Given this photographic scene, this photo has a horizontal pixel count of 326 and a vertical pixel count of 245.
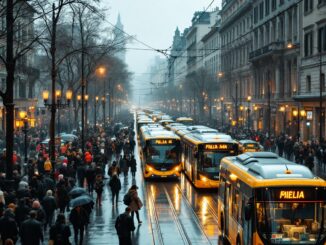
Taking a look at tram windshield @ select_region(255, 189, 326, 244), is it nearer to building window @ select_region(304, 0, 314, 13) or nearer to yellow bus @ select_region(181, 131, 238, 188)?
yellow bus @ select_region(181, 131, 238, 188)

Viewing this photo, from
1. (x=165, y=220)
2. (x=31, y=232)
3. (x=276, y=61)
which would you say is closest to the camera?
(x=31, y=232)

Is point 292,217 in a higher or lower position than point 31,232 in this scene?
higher

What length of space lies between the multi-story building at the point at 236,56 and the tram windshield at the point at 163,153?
157ft

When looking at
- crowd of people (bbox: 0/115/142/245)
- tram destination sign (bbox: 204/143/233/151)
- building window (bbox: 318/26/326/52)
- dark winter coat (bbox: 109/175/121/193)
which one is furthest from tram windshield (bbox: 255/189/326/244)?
building window (bbox: 318/26/326/52)

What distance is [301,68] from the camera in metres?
61.8

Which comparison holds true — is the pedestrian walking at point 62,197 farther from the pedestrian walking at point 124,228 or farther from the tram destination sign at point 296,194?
the tram destination sign at point 296,194

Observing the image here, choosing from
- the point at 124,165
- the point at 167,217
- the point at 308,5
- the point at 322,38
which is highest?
the point at 308,5

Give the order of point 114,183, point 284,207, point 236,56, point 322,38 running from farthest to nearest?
1. point 236,56
2. point 322,38
3. point 114,183
4. point 284,207

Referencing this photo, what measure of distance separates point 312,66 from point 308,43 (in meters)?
3.01

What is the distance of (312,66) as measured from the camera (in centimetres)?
5794

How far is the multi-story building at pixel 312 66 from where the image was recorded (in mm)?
54875

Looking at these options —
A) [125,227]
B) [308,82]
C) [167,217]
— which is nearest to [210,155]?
[167,217]

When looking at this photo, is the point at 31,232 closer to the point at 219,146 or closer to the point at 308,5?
the point at 219,146

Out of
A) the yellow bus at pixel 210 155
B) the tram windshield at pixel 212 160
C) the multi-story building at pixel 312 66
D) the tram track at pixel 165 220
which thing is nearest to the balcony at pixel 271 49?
the multi-story building at pixel 312 66
